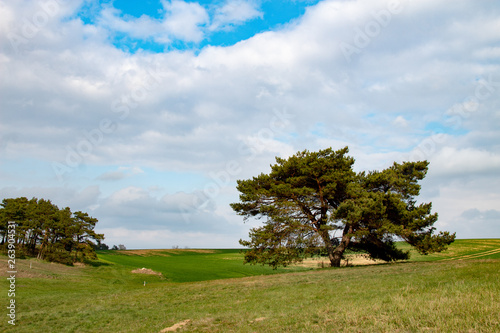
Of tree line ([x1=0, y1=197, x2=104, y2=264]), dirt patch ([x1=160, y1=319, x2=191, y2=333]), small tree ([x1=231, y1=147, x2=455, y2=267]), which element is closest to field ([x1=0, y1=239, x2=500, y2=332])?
dirt patch ([x1=160, y1=319, x2=191, y2=333])

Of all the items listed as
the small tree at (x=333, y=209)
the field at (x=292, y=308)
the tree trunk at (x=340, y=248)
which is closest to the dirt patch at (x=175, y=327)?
the field at (x=292, y=308)

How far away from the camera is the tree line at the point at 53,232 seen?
64562mm

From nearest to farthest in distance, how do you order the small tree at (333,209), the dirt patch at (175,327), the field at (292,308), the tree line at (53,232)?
the field at (292,308) < the dirt patch at (175,327) < the small tree at (333,209) < the tree line at (53,232)

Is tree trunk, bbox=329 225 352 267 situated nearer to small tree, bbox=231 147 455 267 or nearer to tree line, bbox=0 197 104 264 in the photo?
small tree, bbox=231 147 455 267

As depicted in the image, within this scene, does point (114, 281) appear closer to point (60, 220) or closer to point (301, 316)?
point (60, 220)

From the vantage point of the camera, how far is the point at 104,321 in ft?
60.7

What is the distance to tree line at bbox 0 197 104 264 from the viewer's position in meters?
64.6

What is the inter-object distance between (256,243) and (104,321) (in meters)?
23.0

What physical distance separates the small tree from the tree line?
38871 millimetres

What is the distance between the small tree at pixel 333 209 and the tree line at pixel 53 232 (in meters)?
38.9

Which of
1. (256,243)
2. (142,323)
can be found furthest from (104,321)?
(256,243)

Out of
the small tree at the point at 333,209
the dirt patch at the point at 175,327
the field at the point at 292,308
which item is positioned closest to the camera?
the field at the point at 292,308

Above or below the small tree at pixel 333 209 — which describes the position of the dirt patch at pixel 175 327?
below

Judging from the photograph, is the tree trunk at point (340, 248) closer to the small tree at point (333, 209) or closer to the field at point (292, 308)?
the small tree at point (333, 209)
